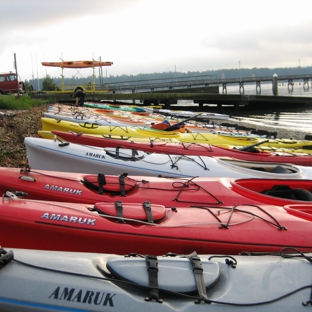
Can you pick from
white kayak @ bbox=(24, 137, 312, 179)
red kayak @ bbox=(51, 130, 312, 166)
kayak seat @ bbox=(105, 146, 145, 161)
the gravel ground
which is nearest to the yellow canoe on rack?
the gravel ground

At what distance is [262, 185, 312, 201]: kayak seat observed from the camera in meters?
4.43

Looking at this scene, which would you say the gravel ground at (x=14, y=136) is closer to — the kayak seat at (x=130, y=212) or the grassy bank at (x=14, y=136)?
the grassy bank at (x=14, y=136)

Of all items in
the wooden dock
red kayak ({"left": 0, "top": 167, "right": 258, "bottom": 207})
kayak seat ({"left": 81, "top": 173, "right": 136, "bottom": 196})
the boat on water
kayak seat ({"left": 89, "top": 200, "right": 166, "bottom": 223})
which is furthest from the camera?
the boat on water

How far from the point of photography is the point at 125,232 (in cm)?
314

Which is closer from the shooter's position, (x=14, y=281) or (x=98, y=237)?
(x=14, y=281)

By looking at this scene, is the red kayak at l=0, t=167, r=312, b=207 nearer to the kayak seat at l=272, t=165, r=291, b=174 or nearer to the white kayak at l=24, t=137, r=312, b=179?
the kayak seat at l=272, t=165, r=291, b=174

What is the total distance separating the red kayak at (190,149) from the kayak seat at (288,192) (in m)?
2.54

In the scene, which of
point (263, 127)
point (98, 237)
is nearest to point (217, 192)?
point (98, 237)

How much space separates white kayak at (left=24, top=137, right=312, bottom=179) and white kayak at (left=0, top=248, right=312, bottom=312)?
11.1 ft

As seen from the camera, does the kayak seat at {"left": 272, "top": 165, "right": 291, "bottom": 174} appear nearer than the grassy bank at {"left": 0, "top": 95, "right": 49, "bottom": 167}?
Yes

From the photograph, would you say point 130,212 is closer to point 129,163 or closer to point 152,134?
point 129,163

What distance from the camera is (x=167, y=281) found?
2234 mm

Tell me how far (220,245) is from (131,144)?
448 cm

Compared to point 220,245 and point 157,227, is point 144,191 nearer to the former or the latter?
point 157,227
